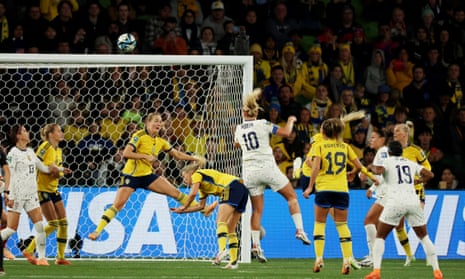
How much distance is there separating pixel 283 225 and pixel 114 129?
2.99 meters

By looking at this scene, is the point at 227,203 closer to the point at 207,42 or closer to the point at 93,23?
the point at 207,42

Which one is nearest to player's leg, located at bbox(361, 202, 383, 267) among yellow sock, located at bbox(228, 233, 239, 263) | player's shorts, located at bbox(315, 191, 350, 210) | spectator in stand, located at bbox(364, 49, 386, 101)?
player's shorts, located at bbox(315, 191, 350, 210)

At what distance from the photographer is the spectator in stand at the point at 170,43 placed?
62.3ft

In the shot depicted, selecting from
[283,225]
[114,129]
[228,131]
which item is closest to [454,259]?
[283,225]

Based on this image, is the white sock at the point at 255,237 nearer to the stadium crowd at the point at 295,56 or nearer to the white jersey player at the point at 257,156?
the white jersey player at the point at 257,156

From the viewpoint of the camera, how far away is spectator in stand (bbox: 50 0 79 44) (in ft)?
60.7

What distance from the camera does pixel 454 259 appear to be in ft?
55.2

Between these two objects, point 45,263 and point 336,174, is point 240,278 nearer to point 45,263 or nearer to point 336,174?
point 336,174

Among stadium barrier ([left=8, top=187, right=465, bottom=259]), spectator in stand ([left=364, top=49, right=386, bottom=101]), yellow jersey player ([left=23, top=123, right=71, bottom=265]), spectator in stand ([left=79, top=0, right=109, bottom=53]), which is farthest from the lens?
spectator in stand ([left=364, top=49, right=386, bottom=101])

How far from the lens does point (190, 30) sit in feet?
63.7

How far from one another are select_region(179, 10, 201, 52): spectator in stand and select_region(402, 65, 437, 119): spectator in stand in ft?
13.1

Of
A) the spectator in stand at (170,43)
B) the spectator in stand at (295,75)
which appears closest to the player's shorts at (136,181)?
the spectator in stand at (170,43)

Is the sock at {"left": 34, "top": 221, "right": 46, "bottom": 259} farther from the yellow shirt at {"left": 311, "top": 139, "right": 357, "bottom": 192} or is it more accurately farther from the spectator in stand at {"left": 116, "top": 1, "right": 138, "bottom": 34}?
the spectator in stand at {"left": 116, "top": 1, "right": 138, "bottom": 34}

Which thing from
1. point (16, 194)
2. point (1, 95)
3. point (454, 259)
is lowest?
point (454, 259)
